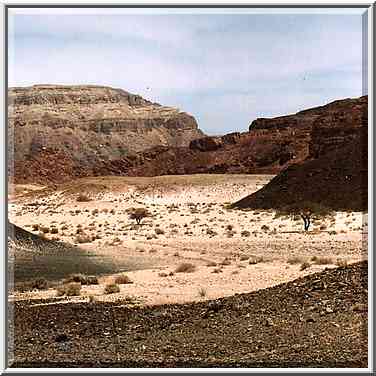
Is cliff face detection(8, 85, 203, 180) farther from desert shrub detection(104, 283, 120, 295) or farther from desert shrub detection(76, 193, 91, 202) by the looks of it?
desert shrub detection(104, 283, 120, 295)

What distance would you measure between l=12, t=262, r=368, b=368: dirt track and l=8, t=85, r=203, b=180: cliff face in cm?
6533

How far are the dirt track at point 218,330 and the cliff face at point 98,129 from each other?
214ft

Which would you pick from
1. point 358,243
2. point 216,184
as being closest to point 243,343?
point 358,243

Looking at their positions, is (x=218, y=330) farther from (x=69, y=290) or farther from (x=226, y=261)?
(x=226, y=261)

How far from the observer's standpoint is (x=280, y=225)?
2572 centimetres

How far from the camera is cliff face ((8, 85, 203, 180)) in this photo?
250 ft

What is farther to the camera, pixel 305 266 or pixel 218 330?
pixel 305 266

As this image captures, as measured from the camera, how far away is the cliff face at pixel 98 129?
76.3m

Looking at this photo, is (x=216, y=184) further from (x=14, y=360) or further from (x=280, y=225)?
(x=14, y=360)

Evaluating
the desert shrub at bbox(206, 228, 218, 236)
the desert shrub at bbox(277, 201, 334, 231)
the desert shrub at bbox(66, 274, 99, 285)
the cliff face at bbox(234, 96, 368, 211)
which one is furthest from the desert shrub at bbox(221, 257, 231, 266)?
the cliff face at bbox(234, 96, 368, 211)

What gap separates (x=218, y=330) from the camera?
6.12 m

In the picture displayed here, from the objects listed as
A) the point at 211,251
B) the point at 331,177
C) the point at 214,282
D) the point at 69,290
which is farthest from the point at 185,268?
the point at 331,177

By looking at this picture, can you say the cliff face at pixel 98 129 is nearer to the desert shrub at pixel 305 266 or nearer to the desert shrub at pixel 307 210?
the desert shrub at pixel 307 210

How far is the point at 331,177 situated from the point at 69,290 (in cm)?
2568
